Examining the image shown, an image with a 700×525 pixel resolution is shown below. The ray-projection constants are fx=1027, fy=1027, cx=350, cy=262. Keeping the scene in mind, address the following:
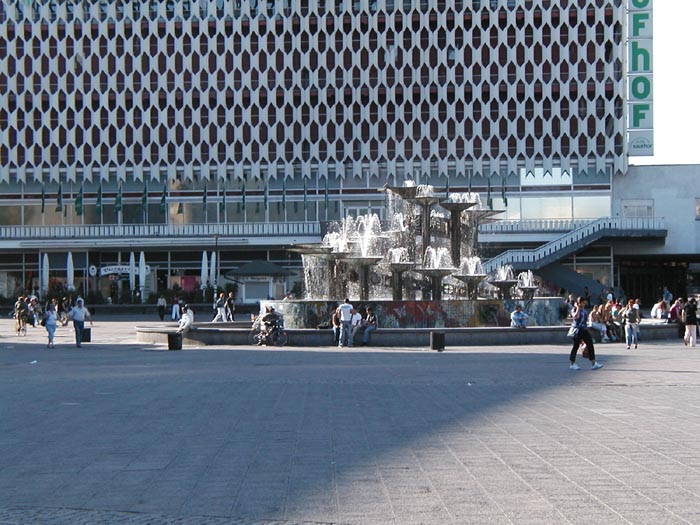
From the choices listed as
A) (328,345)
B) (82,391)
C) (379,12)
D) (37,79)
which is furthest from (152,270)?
(82,391)

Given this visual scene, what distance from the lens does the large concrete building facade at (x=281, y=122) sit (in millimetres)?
76125

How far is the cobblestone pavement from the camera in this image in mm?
7758

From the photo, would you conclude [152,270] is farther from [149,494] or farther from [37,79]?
[149,494]

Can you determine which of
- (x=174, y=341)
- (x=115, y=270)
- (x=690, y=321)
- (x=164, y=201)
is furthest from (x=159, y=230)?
(x=690, y=321)

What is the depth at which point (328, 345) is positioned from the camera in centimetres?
3241

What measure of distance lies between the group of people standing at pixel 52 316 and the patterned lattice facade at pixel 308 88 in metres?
22.1

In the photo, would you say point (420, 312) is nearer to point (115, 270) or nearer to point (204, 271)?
point (204, 271)

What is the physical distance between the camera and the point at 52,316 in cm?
3222

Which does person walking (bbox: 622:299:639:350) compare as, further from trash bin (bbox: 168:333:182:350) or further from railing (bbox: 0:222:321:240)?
railing (bbox: 0:222:321:240)

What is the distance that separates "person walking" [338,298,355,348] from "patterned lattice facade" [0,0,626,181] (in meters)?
47.2

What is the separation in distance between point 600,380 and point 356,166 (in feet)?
195

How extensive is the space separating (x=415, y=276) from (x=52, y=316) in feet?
45.0

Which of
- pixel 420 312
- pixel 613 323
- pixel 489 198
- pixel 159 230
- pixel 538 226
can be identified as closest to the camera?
pixel 613 323

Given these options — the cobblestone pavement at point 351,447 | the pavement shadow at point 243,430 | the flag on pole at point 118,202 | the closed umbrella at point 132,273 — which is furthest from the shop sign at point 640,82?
the cobblestone pavement at point 351,447
